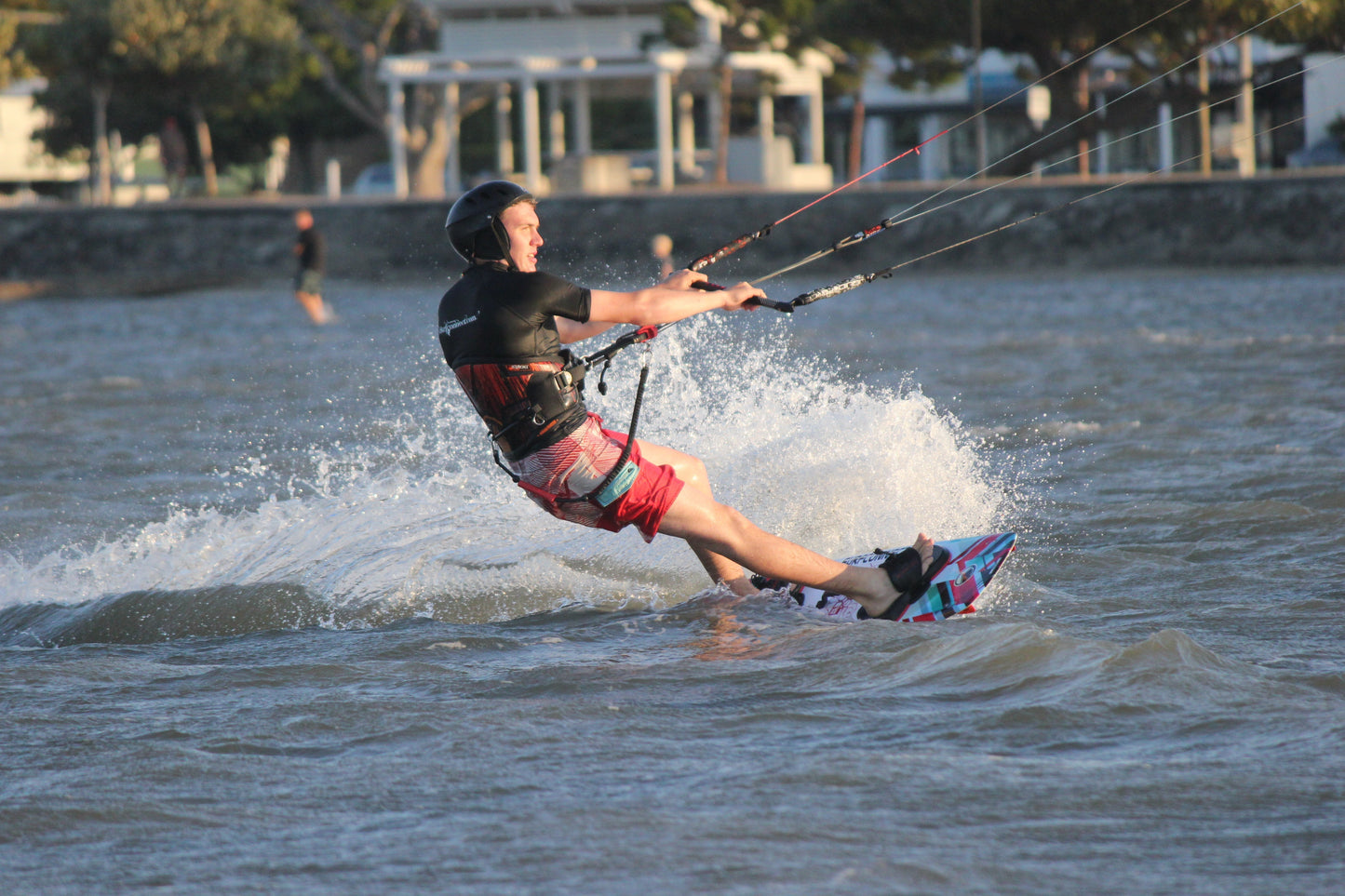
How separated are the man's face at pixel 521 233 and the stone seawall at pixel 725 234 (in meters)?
17.5

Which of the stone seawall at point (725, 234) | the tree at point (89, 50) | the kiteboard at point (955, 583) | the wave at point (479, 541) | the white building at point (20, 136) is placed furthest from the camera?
the white building at point (20, 136)

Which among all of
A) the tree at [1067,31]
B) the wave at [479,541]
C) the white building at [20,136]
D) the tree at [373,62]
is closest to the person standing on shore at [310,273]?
the wave at [479,541]

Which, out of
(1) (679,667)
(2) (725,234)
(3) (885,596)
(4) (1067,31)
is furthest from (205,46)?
(1) (679,667)

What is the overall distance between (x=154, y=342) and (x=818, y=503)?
46.3ft

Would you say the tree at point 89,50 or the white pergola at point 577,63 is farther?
the tree at point 89,50

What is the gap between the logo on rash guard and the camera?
4922mm

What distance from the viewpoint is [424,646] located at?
549 cm

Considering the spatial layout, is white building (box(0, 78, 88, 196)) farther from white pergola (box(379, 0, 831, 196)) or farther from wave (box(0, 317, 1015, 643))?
wave (box(0, 317, 1015, 643))

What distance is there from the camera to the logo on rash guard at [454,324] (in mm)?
4922

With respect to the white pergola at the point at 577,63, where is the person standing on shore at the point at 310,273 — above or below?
below

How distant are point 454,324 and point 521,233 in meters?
0.37

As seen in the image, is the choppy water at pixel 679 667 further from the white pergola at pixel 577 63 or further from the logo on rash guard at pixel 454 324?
the white pergola at pixel 577 63

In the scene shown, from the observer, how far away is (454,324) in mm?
4980

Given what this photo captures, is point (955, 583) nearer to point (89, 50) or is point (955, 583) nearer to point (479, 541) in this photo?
point (479, 541)
